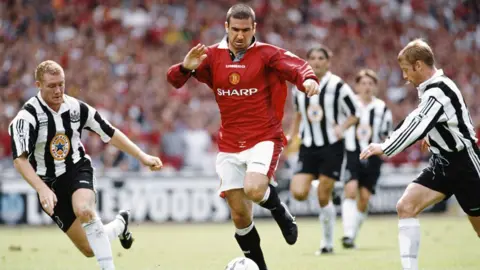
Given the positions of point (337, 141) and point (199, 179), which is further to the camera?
point (199, 179)

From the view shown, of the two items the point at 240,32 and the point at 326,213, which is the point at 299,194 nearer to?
the point at 326,213

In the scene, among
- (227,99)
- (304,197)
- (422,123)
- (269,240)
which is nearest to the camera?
(422,123)

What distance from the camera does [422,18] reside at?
25.0 m

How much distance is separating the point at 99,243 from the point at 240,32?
91.6 inches

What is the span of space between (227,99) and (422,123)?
198cm

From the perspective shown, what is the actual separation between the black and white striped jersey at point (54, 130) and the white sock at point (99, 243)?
69 centimetres

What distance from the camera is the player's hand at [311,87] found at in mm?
7453

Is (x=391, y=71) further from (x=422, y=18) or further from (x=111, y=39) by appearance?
(x=111, y=39)

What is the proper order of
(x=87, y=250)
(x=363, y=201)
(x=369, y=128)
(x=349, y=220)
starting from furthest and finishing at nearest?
(x=369, y=128)
(x=363, y=201)
(x=349, y=220)
(x=87, y=250)

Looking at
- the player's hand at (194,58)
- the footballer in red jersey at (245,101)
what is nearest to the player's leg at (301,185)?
the footballer in red jersey at (245,101)

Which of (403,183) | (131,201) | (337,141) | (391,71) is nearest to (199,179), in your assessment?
(131,201)

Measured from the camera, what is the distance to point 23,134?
782cm

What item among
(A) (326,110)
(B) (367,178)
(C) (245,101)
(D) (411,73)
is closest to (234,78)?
(C) (245,101)

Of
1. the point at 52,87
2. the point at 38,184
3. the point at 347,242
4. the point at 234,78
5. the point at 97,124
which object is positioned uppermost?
the point at 234,78
